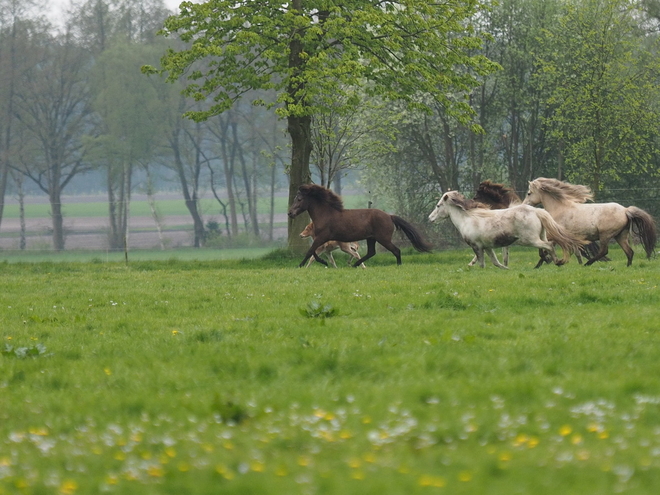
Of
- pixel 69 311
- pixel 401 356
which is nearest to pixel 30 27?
pixel 69 311

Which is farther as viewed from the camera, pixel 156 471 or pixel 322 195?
pixel 322 195

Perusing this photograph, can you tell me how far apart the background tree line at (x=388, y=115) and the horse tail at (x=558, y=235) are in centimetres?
985

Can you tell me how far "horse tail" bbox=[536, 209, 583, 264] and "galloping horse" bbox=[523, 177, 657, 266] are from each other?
35.8 inches

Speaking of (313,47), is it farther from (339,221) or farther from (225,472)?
(225,472)

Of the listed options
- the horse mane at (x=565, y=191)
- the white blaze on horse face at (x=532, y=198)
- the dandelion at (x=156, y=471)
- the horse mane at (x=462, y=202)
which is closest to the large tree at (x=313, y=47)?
the horse mane at (x=462, y=202)

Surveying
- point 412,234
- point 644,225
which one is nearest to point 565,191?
point 644,225

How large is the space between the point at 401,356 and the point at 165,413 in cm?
261

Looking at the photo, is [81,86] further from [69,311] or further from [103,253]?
[69,311]

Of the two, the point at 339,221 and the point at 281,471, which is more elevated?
the point at 339,221

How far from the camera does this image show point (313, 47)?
29.1 meters

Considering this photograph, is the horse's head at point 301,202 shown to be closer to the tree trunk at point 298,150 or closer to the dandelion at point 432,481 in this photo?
the tree trunk at point 298,150

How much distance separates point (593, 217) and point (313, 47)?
40.4 ft

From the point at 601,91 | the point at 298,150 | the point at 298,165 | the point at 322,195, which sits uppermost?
the point at 601,91

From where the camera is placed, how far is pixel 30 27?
7656 centimetres
